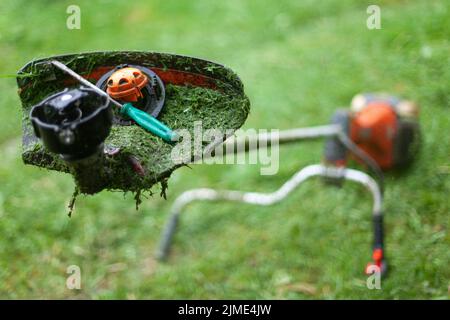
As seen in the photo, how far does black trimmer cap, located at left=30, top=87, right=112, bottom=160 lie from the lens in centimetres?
93

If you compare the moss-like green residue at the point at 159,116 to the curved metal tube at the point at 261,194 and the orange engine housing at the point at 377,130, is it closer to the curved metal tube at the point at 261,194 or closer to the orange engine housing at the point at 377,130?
the curved metal tube at the point at 261,194

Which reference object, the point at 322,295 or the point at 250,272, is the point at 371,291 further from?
the point at 250,272

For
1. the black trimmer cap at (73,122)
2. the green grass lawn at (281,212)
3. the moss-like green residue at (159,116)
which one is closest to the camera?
the black trimmer cap at (73,122)

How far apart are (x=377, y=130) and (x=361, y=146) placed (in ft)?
0.45

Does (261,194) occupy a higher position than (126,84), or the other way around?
(126,84)

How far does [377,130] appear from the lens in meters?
2.67

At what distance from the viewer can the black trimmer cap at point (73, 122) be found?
3.04 feet

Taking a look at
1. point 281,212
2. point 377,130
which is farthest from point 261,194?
point 377,130

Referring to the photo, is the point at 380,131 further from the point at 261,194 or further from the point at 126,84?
the point at 126,84

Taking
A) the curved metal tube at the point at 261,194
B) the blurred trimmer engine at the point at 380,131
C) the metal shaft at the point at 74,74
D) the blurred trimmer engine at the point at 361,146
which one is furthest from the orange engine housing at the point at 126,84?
the blurred trimmer engine at the point at 380,131

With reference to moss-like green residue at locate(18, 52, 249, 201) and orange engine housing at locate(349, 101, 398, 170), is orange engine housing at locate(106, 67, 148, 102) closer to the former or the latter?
moss-like green residue at locate(18, 52, 249, 201)

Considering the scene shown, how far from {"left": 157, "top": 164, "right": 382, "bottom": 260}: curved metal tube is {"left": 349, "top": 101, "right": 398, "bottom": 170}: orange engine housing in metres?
0.15

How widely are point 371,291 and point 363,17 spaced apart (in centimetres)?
215
